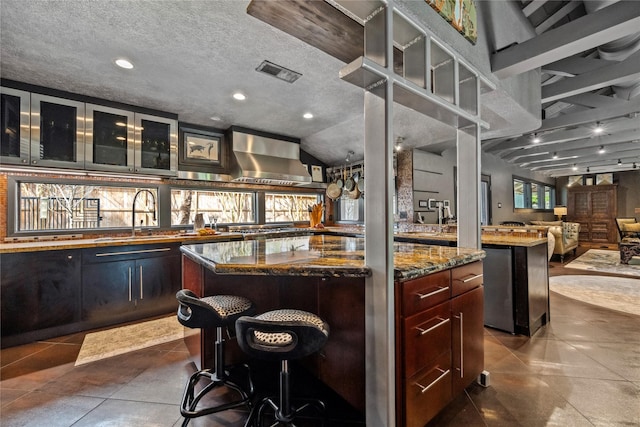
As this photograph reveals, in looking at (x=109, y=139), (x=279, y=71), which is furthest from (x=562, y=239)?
(x=109, y=139)

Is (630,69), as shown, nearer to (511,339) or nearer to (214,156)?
(511,339)

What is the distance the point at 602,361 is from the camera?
85.0 inches

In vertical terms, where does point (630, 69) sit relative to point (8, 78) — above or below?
above

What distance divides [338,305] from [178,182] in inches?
139

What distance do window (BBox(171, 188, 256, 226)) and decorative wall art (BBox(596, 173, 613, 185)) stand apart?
13.7 metres

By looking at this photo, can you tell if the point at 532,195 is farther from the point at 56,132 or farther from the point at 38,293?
the point at 38,293

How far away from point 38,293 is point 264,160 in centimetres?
314

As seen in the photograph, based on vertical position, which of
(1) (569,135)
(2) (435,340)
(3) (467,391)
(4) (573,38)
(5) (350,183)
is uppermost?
(1) (569,135)

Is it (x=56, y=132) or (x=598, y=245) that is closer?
(x=56, y=132)

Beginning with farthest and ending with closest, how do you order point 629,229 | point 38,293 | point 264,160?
point 629,229 → point 264,160 → point 38,293

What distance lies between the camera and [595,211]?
10.7 metres

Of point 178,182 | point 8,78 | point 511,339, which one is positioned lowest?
point 511,339

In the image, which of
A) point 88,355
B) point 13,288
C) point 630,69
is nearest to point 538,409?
point 88,355

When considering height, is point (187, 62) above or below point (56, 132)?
above
